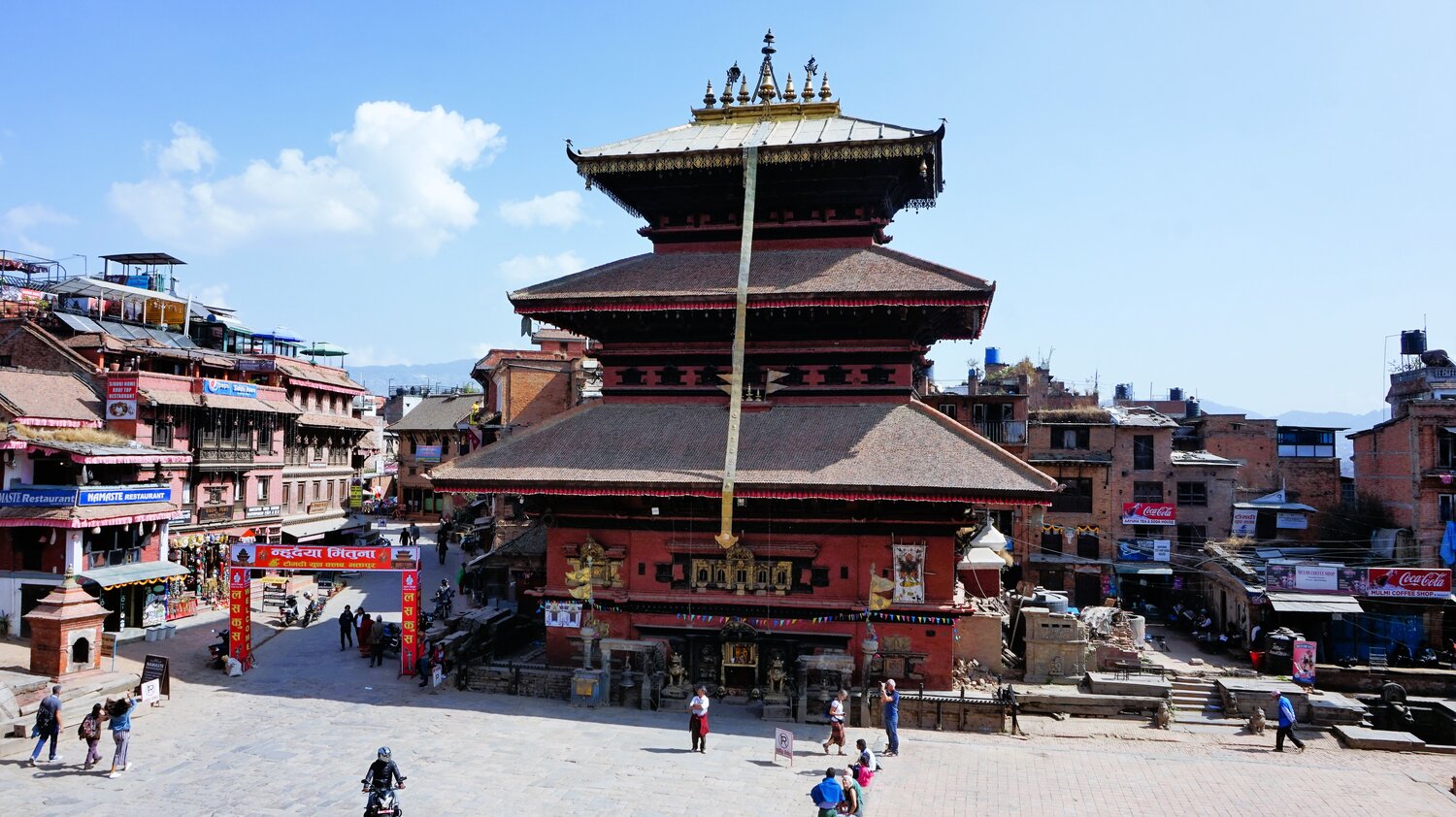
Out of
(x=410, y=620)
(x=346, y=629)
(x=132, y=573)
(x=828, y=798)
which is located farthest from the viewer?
(x=132, y=573)

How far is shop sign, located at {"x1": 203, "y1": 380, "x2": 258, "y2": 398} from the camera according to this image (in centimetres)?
3853

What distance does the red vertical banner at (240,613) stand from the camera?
2395cm

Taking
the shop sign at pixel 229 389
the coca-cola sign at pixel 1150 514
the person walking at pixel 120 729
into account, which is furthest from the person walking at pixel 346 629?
the coca-cola sign at pixel 1150 514

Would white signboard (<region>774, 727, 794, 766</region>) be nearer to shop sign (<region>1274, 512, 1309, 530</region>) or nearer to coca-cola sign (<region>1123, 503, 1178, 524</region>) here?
coca-cola sign (<region>1123, 503, 1178, 524</region>)

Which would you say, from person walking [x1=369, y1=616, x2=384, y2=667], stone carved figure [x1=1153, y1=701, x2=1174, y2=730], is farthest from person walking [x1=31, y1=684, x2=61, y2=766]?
stone carved figure [x1=1153, y1=701, x2=1174, y2=730]

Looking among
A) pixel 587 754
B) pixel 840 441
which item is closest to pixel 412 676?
pixel 587 754

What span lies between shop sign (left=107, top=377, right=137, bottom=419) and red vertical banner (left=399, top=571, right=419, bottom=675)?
60.7ft

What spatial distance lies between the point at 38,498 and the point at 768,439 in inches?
942

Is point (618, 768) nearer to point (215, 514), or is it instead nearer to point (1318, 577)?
point (1318, 577)

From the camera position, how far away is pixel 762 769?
55.5 ft

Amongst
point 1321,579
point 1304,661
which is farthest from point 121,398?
point 1321,579

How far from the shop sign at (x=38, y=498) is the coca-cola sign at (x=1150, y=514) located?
4434 centimetres

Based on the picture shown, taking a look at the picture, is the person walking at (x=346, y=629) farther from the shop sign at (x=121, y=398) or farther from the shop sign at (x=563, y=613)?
the shop sign at (x=121, y=398)

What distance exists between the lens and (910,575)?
21438mm
